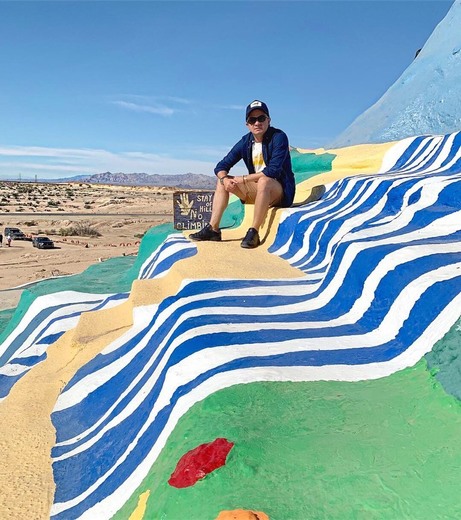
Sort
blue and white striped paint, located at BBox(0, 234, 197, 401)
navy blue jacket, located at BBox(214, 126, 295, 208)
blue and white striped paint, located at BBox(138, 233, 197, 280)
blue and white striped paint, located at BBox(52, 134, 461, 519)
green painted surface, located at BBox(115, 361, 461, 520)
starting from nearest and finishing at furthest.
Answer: green painted surface, located at BBox(115, 361, 461, 520), blue and white striped paint, located at BBox(52, 134, 461, 519), blue and white striped paint, located at BBox(0, 234, 197, 401), blue and white striped paint, located at BBox(138, 233, 197, 280), navy blue jacket, located at BBox(214, 126, 295, 208)

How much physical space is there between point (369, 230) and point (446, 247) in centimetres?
74

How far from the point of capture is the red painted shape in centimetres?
187

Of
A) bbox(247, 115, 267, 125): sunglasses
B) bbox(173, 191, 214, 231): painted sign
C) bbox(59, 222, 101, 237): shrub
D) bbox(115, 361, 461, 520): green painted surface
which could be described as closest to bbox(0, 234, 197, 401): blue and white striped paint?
bbox(173, 191, 214, 231): painted sign

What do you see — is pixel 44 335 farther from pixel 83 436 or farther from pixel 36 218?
pixel 36 218

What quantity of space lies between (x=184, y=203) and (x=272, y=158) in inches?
58.9

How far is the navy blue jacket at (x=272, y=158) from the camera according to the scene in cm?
469

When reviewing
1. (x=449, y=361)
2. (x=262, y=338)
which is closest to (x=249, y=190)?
(x=262, y=338)

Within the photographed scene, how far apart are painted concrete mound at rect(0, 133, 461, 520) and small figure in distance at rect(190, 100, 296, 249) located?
12.9 inches

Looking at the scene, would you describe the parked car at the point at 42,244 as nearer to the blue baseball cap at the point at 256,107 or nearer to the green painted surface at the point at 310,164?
the green painted surface at the point at 310,164

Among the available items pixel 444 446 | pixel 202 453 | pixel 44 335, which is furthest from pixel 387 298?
pixel 44 335

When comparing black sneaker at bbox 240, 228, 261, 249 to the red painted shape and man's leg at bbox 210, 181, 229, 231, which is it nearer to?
man's leg at bbox 210, 181, 229, 231

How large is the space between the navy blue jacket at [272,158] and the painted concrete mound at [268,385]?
0.58 metres

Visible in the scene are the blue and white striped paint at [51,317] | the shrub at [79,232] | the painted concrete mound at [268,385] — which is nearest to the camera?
the painted concrete mound at [268,385]

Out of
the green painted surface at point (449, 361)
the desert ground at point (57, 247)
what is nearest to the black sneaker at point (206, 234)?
the green painted surface at point (449, 361)
